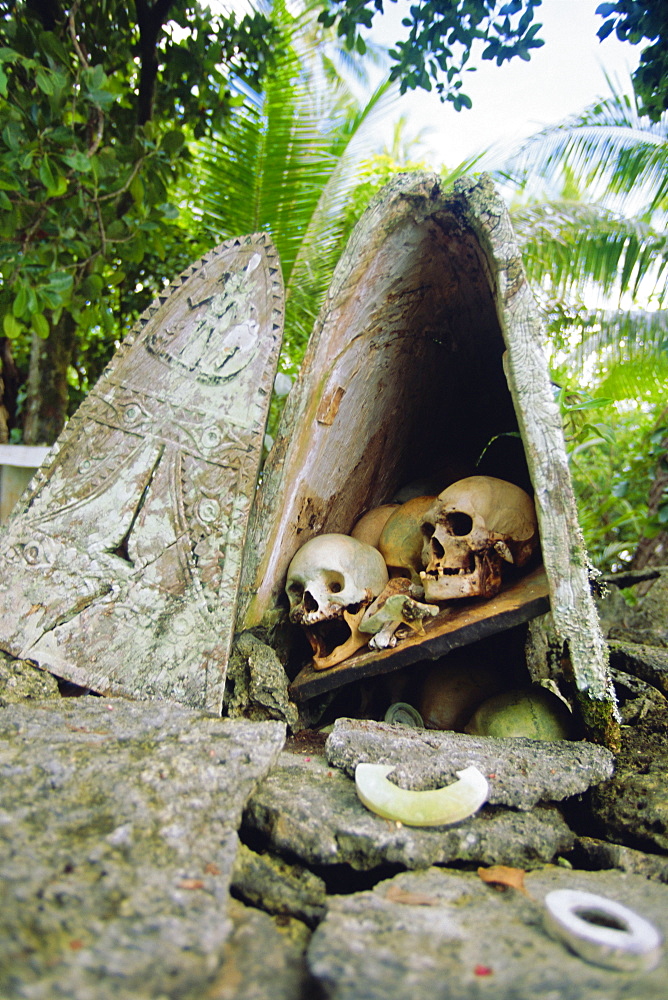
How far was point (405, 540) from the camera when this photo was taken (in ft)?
6.92

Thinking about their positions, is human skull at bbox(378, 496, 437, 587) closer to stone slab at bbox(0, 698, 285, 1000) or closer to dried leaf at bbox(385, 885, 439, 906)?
stone slab at bbox(0, 698, 285, 1000)

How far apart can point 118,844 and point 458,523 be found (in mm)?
1277

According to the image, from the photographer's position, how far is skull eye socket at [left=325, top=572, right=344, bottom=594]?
192 centimetres

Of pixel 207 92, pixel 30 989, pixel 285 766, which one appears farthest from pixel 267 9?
pixel 30 989

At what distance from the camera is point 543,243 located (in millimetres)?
4914

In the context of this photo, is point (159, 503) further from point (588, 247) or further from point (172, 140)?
point (588, 247)

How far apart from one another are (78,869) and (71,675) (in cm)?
84

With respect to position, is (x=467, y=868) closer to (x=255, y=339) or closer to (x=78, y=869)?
(x=78, y=869)

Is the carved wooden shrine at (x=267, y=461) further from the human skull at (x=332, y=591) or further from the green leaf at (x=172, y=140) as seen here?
the green leaf at (x=172, y=140)

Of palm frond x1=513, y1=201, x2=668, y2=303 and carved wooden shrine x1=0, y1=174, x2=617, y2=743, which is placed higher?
palm frond x1=513, y1=201, x2=668, y2=303

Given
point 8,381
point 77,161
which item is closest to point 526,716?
point 77,161

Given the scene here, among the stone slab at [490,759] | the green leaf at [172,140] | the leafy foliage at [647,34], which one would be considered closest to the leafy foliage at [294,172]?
the green leaf at [172,140]

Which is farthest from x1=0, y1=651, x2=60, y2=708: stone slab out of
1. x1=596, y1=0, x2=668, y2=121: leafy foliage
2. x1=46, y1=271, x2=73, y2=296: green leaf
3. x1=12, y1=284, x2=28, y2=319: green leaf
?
x1=596, y1=0, x2=668, y2=121: leafy foliage

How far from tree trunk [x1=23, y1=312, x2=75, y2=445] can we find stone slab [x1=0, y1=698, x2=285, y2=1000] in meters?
3.49
